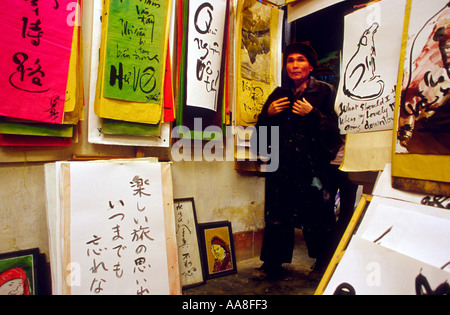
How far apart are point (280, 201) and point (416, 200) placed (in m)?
0.99

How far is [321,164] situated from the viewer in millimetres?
1926

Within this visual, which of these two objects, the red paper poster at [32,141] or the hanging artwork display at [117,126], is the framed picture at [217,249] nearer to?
the hanging artwork display at [117,126]

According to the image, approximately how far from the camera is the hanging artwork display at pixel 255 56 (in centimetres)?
218

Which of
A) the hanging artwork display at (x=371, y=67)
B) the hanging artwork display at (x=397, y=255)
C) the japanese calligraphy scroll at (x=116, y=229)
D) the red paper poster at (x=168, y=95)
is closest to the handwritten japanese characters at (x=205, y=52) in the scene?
the red paper poster at (x=168, y=95)

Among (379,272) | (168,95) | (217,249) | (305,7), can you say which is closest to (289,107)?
(305,7)

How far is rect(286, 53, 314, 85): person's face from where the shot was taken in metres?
2.03

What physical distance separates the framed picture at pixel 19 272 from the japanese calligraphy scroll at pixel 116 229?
30cm

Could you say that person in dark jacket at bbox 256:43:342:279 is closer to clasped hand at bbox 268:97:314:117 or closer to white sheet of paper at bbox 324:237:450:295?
clasped hand at bbox 268:97:314:117

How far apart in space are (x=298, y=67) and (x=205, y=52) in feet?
2.27

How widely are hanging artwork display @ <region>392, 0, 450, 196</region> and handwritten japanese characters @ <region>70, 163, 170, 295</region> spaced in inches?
47.5

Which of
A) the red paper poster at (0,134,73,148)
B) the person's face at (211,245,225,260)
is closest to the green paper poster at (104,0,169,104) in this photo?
the red paper poster at (0,134,73,148)

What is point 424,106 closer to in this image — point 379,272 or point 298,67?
point 379,272
